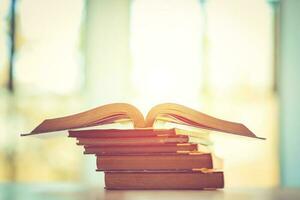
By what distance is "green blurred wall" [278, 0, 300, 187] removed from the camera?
1.59m

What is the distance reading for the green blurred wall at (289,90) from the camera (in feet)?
5.20

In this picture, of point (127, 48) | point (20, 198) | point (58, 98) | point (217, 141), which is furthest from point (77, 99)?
point (20, 198)

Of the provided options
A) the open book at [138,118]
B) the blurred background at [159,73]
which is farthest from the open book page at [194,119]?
the blurred background at [159,73]

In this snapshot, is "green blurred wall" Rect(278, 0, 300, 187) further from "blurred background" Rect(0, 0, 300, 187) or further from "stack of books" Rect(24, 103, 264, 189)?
"stack of books" Rect(24, 103, 264, 189)

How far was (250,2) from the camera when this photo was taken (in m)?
1.63

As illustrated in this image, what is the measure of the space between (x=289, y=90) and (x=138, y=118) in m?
0.91

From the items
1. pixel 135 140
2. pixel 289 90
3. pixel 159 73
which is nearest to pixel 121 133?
pixel 135 140

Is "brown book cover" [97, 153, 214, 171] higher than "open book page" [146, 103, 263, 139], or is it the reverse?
"open book page" [146, 103, 263, 139]

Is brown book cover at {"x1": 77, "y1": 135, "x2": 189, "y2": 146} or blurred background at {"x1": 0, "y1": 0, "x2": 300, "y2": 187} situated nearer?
brown book cover at {"x1": 77, "y1": 135, "x2": 189, "y2": 146}

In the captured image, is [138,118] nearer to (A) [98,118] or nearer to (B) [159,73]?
(A) [98,118]

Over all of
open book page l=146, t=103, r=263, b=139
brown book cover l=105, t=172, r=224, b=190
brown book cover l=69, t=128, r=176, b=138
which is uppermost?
open book page l=146, t=103, r=263, b=139

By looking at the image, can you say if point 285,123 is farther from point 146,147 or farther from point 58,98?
point 146,147

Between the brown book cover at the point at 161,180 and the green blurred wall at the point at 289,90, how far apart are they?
0.88 meters

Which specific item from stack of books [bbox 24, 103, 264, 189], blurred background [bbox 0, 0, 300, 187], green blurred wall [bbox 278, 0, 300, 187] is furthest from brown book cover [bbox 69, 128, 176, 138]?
green blurred wall [bbox 278, 0, 300, 187]
